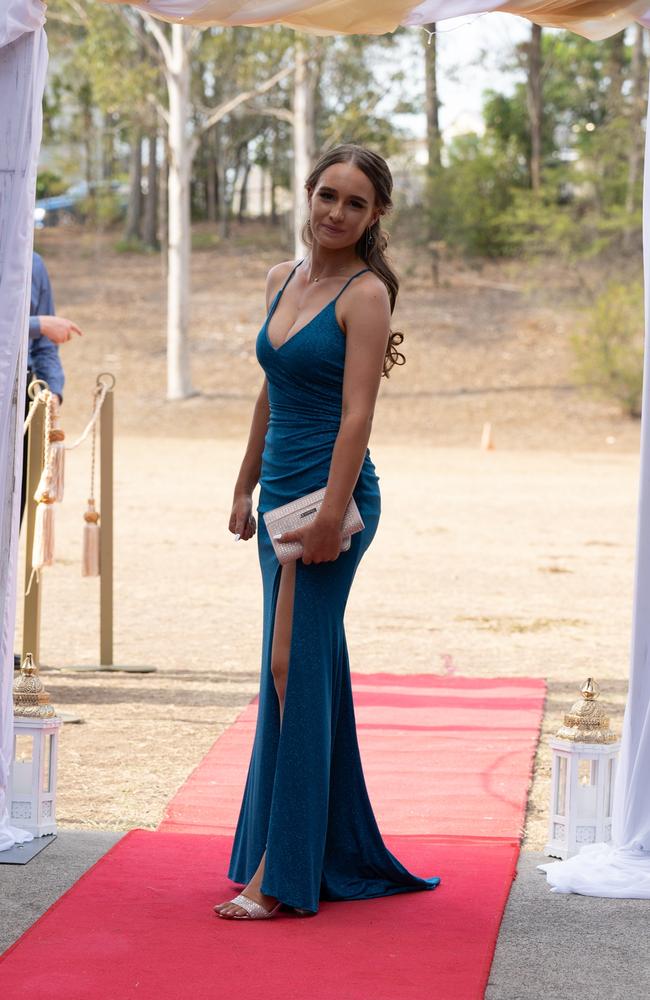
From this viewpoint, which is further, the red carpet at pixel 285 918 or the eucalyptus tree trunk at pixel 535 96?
the eucalyptus tree trunk at pixel 535 96

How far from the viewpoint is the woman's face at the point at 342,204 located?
3.75m

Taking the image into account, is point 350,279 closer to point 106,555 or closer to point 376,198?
point 376,198

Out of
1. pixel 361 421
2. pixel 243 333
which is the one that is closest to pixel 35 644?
pixel 361 421

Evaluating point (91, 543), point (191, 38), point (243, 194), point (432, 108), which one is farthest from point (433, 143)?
point (91, 543)

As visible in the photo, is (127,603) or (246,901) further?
(127,603)

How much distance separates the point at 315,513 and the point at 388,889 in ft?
3.60

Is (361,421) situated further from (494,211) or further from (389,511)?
(494,211)

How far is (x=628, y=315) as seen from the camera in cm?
2581

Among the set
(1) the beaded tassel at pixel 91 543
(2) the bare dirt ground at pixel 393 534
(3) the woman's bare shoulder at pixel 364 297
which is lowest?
(2) the bare dirt ground at pixel 393 534

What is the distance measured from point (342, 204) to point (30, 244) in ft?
3.64

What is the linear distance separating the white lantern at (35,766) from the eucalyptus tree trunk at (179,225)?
2177cm

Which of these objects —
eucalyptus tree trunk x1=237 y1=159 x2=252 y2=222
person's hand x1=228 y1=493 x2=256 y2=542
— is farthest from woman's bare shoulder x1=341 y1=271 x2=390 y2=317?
eucalyptus tree trunk x1=237 y1=159 x2=252 y2=222

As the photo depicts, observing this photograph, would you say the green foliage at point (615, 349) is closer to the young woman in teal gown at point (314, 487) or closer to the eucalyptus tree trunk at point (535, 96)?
the eucalyptus tree trunk at point (535, 96)

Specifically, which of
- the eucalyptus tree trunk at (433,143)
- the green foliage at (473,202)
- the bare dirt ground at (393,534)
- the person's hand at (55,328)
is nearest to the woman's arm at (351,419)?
the bare dirt ground at (393,534)
